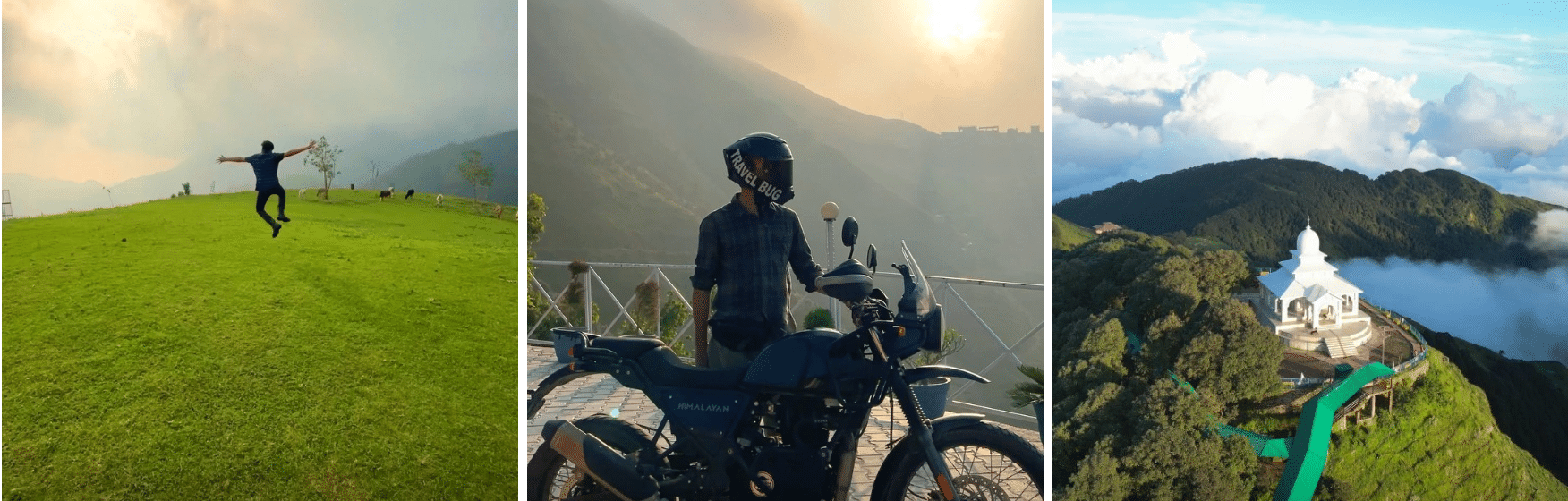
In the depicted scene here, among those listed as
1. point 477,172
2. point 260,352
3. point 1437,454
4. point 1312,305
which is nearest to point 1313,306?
point 1312,305

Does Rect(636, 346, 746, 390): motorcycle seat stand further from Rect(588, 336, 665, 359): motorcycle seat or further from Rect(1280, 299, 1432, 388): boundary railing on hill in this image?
Rect(1280, 299, 1432, 388): boundary railing on hill

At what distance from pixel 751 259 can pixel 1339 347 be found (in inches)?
84.9

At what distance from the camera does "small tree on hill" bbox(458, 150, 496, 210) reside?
414 centimetres

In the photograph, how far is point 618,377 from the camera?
3.09 metres

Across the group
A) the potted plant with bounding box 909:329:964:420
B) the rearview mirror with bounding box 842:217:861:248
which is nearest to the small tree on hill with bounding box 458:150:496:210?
the rearview mirror with bounding box 842:217:861:248

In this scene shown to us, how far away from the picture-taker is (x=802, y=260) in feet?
10.8

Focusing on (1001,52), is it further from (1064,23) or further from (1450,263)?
(1450,263)

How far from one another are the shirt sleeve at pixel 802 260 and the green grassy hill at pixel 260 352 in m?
1.48

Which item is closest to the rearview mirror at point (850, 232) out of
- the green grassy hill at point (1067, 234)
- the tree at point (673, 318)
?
the green grassy hill at point (1067, 234)

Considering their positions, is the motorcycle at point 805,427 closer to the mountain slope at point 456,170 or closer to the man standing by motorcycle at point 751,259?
the man standing by motorcycle at point 751,259

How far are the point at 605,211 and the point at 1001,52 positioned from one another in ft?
5.77

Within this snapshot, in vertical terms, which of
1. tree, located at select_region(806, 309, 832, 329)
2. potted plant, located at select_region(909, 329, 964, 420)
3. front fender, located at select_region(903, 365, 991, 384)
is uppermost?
tree, located at select_region(806, 309, 832, 329)

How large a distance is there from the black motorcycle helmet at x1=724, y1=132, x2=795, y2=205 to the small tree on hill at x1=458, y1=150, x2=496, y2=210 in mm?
1398

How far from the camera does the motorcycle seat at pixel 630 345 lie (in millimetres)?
3047
